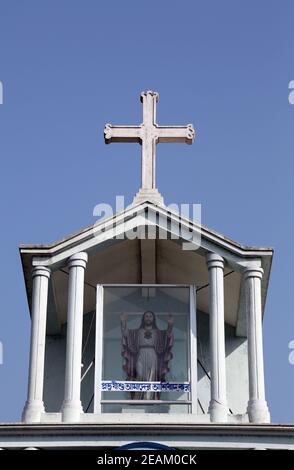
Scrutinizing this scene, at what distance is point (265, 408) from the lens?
66.7 ft

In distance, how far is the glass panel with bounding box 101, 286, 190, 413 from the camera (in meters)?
21.4

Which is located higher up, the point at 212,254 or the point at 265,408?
the point at 212,254

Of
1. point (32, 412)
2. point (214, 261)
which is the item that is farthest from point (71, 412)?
point (214, 261)

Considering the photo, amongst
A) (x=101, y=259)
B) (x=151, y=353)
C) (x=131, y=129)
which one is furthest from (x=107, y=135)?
(x=151, y=353)

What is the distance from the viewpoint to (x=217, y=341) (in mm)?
21047

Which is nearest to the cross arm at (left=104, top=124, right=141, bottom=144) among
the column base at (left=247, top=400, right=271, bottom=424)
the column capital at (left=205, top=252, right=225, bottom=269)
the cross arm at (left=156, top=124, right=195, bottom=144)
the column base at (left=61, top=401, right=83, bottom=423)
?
the cross arm at (left=156, top=124, right=195, bottom=144)

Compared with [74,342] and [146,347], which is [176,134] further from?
[74,342]

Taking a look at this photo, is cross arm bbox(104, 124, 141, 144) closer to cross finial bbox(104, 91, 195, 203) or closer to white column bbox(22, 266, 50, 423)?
cross finial bbox(104, 91, 195, 203)

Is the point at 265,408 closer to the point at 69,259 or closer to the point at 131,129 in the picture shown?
the point at 69,259

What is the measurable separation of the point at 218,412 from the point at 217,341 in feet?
4.29

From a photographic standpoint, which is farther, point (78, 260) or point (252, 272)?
point (78, 260)

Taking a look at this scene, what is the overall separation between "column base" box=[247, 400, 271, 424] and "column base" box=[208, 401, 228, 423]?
0.39 meters

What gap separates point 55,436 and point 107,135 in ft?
21.7

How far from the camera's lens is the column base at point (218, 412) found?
66.4ft
